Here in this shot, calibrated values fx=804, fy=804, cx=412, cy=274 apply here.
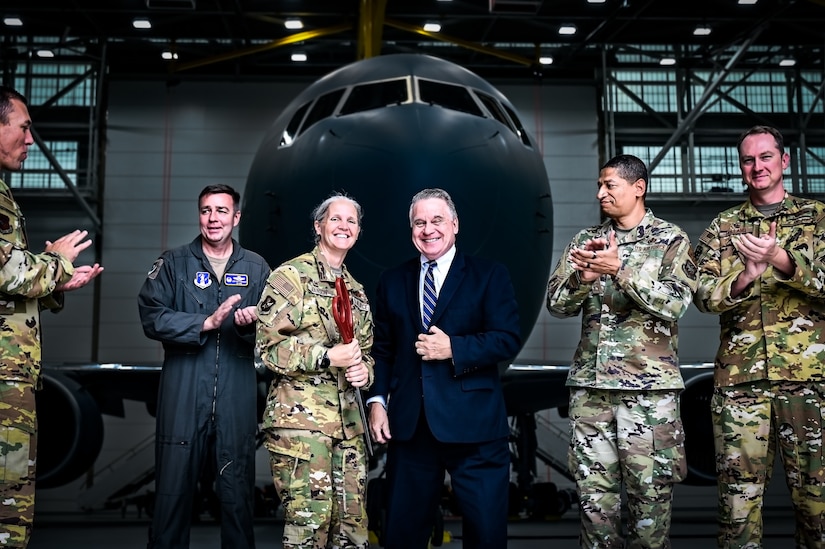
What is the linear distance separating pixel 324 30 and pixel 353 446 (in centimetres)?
1166

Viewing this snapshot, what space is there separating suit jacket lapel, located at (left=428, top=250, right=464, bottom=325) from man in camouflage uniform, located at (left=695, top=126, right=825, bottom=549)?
1079 mm

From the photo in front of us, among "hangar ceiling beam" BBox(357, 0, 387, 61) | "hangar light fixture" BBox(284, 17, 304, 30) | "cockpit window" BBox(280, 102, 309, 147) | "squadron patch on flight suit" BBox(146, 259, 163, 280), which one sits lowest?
"squadron patch on flight suit" BBox(146, 259, 163, 280)

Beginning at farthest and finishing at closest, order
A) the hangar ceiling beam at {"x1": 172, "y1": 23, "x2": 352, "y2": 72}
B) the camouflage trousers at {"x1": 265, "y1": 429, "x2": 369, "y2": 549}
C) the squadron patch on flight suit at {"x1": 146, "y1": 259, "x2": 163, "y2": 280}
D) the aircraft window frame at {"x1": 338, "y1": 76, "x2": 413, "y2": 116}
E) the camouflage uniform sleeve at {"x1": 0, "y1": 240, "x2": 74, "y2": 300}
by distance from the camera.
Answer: the hangar ceiling beam at {"x1": 172, "y1": 23, "x2": 352, "y2": 72} < the aircraft window frame at {"x1": 338, "y1": 76, "x2": 413, "y2": 116} < the squadron patch on flight suit at {"x1": 146, "y1": 259, "x2": 163, "y2": 280} < the camouflage uniform sleeve at {"x1": 0, "y1": 240, "x2": 74, "y2": 300} < the camouflage trousers at {"x1": 265, "y1": 429, "x2": 369, "y2": 549}

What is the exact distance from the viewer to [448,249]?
3430 mm

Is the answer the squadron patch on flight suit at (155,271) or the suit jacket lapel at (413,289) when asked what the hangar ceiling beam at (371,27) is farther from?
the suit jacket lapel at (413,289)

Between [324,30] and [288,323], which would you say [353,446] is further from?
[324,30]

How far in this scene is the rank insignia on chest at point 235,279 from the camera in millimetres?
3992

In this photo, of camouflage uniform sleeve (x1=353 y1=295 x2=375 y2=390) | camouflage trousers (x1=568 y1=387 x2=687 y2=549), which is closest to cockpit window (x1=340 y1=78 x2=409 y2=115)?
camouflage uniform sleeve (x1=353 y1=295 x2=375 y2=390)

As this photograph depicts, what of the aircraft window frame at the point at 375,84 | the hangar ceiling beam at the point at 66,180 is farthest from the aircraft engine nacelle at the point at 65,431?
the hangar ceiling beam at the point at 66,180

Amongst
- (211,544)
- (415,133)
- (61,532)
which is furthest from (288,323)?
(61,532)

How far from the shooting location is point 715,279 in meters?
3.53

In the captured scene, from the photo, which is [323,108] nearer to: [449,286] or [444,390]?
[449,286]

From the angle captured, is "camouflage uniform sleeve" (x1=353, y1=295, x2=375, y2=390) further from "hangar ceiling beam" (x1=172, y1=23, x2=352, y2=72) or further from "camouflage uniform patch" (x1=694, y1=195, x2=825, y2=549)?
"hangar ceiling beam" (x1=172, y1=23, x2=352, y2=72)

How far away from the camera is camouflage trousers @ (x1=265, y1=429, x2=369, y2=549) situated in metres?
3.03
